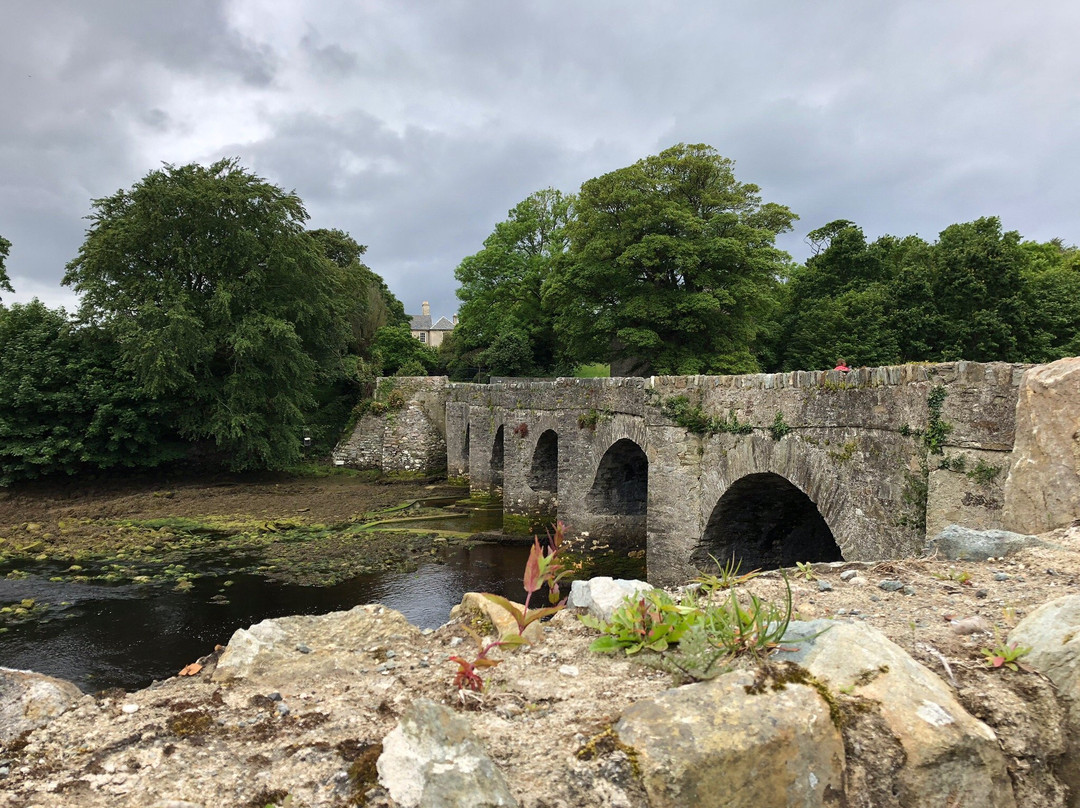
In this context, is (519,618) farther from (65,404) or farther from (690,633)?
(65,404)

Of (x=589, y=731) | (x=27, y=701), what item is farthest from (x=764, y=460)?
(x=27, y=701)

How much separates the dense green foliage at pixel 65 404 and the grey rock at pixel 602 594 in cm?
2558

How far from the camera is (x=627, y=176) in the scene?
27344mm

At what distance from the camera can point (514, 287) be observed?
40000 mm

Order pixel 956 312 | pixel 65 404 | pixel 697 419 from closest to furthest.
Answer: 1. pixel 697 419
2. pixel 65 404
3. pixel 956 312

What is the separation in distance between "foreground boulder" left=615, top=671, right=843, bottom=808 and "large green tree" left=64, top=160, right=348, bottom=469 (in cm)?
2443

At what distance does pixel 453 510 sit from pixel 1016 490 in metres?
18.5

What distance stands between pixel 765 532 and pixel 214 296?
71.2ft

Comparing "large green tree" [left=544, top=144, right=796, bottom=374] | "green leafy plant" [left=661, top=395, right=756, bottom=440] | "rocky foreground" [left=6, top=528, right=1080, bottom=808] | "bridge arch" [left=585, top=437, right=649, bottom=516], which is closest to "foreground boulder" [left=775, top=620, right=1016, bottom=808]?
"rocky foreground" [left=6, top=528, right=1080, bottom=808]

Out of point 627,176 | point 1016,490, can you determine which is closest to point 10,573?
point 1016,490

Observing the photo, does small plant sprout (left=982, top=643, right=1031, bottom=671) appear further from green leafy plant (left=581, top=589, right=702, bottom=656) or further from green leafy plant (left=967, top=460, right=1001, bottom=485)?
green leafy plant (left=967, top=460, right=1001, bottom=485)

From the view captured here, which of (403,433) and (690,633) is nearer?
(690,633)

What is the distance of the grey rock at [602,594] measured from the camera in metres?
3.35

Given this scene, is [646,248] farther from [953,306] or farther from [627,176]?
[953,306]
